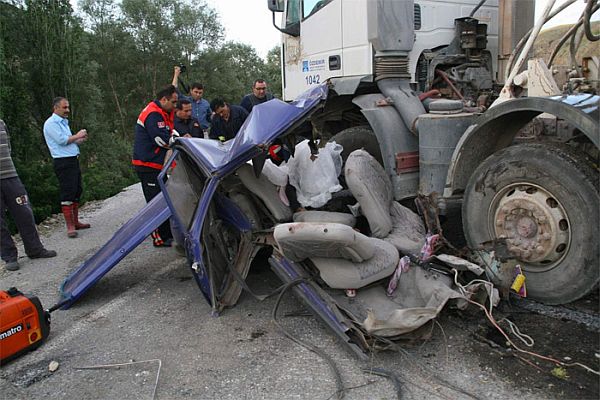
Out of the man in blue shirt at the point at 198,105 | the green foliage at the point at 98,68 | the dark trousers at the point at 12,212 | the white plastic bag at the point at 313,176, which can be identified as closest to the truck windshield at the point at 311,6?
the white plastic bag at the point at 313,176

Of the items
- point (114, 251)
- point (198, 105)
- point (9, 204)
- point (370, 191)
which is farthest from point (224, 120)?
Result: point (370, 191)

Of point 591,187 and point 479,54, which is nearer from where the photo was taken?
point 591,187

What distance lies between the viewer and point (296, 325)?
3371 mm

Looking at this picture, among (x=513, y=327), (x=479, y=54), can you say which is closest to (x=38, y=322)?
(x=513, y=327)

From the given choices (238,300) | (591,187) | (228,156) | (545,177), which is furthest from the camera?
(238,300)

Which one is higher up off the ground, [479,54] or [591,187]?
[479,54]

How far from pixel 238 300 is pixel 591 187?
2.52 meters

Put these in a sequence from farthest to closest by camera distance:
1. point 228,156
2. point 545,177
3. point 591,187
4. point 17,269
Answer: point 17,269, point 228,156, point 545,177, point 591,187

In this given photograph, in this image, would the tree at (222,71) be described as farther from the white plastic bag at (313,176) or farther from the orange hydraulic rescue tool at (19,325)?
the orange hydraulic rescue tool at (19,325)

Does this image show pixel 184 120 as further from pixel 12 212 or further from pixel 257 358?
pixel 257 358

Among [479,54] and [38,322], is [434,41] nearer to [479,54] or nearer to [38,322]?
[479,54]

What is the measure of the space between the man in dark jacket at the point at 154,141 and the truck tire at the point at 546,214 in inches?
133

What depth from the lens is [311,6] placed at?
5.58m

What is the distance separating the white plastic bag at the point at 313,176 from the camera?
4.04 m
